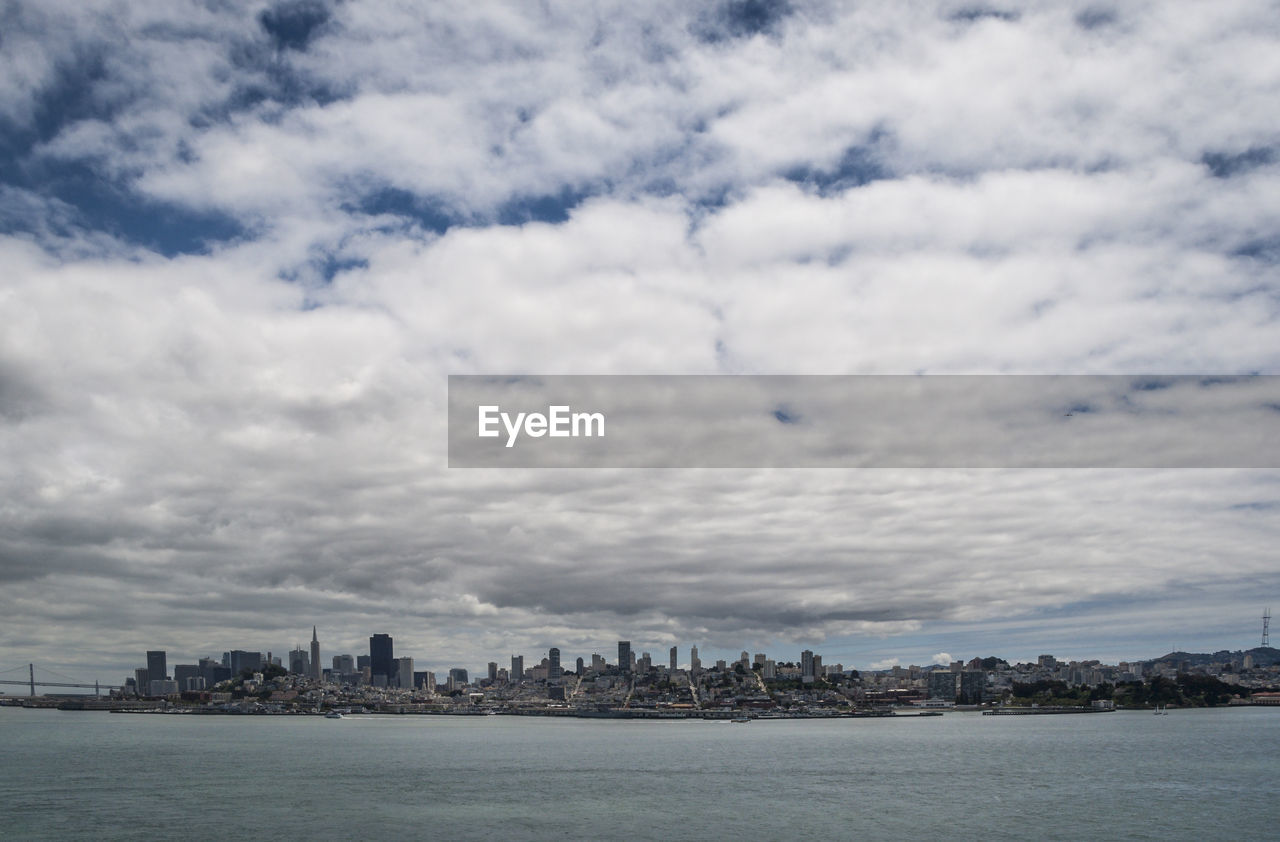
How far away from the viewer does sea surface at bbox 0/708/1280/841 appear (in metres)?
53.6

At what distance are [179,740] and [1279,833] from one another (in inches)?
5284

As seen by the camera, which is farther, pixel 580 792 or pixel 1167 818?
pixel 580 792

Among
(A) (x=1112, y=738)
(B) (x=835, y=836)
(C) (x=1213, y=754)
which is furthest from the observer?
(A) (x=1112, y=738)

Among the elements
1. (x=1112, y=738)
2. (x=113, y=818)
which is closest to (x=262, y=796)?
(x=113, y=818)

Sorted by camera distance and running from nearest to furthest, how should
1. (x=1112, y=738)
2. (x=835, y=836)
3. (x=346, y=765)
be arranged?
1. (x=835, y=836)
2. (x=346, y=765)
3. (x=1112, y=738)

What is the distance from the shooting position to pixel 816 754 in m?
110

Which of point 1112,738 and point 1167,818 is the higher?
point 1167,818

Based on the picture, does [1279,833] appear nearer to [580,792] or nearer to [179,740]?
[580,792]

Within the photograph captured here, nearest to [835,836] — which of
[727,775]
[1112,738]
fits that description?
[727,775]

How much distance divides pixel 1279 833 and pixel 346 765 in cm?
7576

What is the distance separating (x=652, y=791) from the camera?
70.7 metres

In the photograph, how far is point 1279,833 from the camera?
52094 mm

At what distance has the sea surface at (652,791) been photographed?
5359 cm

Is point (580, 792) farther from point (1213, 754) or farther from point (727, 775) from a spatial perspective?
point (1213, 754)
